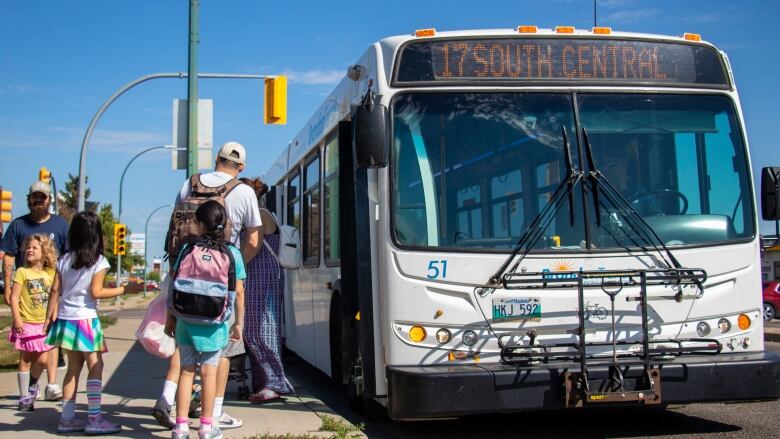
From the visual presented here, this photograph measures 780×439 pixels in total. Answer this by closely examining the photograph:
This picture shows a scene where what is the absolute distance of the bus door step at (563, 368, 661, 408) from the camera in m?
6.12

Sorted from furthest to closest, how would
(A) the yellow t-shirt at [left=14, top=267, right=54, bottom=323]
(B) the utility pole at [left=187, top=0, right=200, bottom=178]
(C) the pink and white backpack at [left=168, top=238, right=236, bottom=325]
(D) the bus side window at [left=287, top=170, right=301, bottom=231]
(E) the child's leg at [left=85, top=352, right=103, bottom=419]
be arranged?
(B) the utility pole at [left=187, top=0, right=200, bottom=178]
(D) the bus side window at [left=287, top=170, right=301, bottom=231]
(A) the yellow t-shirt at [left=14, top=267, right=54, bottom=323]
(E) the child's leg at [left=85, top=352, right=103, bottom=419]
(C) the pink and white backpack at [left=168, top=238, right=236, bottom=325]

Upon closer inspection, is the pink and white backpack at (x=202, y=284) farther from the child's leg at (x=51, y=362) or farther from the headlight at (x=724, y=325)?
the headlight at (x=724, y=325)

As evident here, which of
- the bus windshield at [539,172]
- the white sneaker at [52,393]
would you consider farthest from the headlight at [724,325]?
the white sneaker at [52,393]

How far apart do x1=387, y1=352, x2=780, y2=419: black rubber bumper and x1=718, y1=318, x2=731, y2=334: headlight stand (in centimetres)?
35

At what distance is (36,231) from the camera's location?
27.6ft

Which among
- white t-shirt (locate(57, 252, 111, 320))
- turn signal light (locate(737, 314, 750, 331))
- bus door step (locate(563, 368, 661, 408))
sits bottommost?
bus door step (locate(563, 368, 661, 408))

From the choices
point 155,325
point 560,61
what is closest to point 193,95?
point 155,325

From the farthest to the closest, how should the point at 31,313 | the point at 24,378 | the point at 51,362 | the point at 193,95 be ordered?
1. the point at 193,95
2. the point at 51,362
3. the point at 31,313
4. the point at 24,378

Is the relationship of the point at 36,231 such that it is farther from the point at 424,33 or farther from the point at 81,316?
the point at 424,33

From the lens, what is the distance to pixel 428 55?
688 cm

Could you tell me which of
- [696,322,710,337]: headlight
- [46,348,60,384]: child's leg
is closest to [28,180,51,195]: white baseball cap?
[46,348,60,384]: child's leg

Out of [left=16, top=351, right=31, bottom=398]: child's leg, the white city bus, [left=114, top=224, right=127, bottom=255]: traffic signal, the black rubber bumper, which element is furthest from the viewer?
[left=114, top=224, right=127, bottom=255]: traffic signal

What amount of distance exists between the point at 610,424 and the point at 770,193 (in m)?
2.18

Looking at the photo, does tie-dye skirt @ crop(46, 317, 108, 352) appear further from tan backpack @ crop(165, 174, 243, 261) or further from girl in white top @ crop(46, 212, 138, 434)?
tan backpack @ crop(165, 174, 243, 261)
